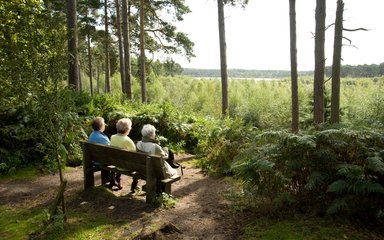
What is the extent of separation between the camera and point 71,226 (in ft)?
15.3

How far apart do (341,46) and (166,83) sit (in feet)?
108

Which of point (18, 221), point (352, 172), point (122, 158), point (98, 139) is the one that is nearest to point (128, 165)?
point (122, 158)

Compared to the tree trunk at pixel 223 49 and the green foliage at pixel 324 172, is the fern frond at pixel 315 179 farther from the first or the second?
the tree trunk at pixel 223 49

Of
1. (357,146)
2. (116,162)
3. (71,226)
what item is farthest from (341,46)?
(71,226)

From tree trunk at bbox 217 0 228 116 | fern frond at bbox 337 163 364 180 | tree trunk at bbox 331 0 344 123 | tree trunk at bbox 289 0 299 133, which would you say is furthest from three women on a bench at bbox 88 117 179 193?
tree trunk at bbox 331 0 344 123

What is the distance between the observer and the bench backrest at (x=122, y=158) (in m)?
5.23

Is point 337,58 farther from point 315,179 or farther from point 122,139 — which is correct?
point 122,139

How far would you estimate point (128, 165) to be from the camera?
18.4 ft

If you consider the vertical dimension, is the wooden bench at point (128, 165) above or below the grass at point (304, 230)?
above

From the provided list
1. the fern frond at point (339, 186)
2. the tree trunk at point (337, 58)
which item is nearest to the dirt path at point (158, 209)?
the fern frond at point (339, 186)

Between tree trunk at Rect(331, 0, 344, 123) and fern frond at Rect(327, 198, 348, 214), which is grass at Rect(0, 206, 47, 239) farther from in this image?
tree trunk at Rect(331, 0, 344, 123)

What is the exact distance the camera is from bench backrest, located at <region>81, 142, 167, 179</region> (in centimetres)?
523

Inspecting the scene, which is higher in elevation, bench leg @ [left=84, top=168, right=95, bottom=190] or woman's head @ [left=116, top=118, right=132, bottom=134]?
woman's head @ [left=116, top=118, right=132, bottom=134]

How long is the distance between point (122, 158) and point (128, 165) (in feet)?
0.58
